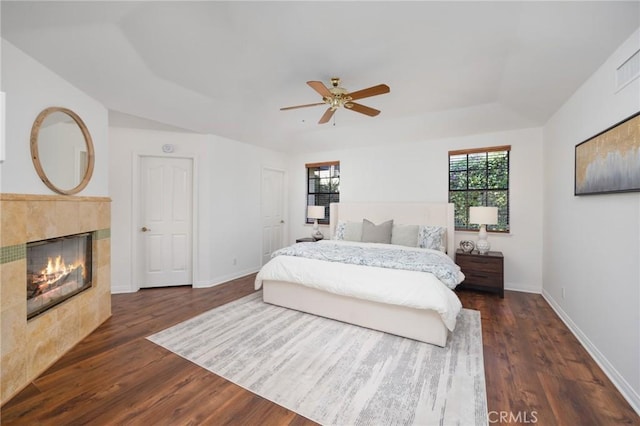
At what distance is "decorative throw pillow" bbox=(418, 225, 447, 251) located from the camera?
4105mm

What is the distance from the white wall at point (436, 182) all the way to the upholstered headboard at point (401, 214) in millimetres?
205

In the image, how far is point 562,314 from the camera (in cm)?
310

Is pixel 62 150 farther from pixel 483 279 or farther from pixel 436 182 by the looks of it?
pixel 483 279

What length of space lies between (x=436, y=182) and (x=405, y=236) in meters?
1.23

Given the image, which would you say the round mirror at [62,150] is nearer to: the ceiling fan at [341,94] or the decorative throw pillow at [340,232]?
the ceiling fan at [341,94]

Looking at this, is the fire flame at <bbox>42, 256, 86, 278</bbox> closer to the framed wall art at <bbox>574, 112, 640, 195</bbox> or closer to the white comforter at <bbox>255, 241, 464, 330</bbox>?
the white comforter at <bbox>255, 241, 464, 330</bbox>

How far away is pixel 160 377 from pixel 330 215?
3.94 metres

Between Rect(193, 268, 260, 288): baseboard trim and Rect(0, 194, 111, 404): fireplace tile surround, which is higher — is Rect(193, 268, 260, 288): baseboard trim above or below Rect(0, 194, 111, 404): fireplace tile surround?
below

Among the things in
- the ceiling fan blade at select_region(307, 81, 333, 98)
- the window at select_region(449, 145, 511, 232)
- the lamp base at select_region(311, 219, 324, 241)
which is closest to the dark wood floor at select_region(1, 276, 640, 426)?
the window at select_region(449, 145, 511, 232)

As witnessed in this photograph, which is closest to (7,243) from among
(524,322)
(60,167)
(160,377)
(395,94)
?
(60,167)

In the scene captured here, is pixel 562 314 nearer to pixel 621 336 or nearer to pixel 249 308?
pixel 621 336

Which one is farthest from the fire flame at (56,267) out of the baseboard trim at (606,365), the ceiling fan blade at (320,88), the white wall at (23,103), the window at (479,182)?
the window at (479,182)

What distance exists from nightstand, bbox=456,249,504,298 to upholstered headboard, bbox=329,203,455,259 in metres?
0.31

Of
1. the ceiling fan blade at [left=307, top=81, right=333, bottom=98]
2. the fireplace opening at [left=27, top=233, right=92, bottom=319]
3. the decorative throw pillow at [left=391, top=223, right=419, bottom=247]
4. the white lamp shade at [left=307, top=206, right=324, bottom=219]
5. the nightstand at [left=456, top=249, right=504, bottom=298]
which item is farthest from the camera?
the white lamp shade at [left=307, top=206, right=324, bottom=219]
